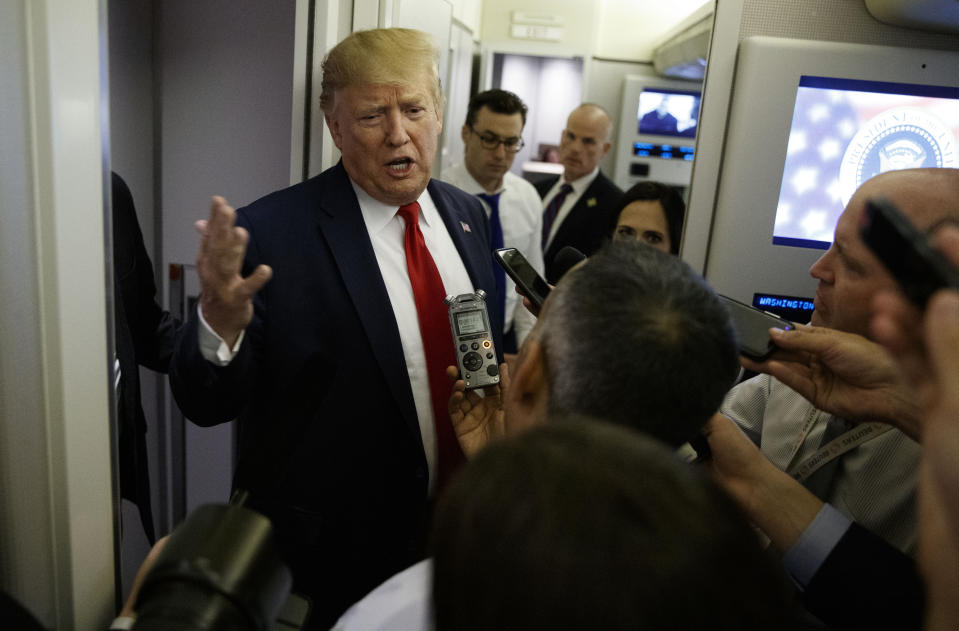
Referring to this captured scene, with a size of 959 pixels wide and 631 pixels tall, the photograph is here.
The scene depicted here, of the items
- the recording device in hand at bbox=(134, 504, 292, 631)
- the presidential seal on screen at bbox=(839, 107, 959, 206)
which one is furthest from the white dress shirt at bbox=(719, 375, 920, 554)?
the recording device in hand at bbox=(134, 504, 292, 631)

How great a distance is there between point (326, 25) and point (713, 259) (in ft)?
4.58

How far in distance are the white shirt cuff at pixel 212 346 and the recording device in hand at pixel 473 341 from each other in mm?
471

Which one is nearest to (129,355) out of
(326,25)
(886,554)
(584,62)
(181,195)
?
(181,195)

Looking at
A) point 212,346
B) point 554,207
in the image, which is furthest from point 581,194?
point 212,346

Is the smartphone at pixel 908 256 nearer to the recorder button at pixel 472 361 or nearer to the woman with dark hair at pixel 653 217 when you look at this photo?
the recorder button at pixel 472 361

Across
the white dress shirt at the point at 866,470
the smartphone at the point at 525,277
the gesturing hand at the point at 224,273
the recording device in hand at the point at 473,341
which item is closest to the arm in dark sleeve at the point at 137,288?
the gesturing hand at the point at 224,273

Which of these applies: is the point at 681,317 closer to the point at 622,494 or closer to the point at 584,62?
the point at 622,494

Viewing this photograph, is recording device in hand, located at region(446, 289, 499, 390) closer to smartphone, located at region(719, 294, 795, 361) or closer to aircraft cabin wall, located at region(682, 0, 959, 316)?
smartphone, located at region(719, 294, 795, 361)

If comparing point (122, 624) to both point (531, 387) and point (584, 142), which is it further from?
point (584, 142)

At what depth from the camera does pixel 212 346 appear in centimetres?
132

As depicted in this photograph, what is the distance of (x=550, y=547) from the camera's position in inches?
18.8

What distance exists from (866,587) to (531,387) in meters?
0.64

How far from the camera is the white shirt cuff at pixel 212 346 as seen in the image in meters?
1.30

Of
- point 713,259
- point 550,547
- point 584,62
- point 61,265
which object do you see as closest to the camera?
point 550,547
